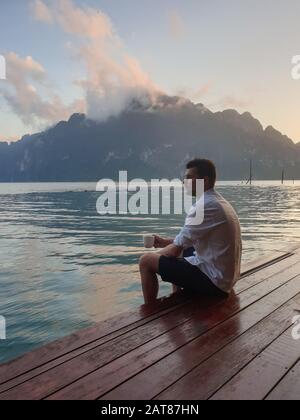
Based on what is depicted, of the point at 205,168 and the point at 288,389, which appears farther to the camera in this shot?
the point at 205,168

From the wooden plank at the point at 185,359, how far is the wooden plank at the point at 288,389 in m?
0.60

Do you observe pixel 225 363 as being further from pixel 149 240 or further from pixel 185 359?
pixel 149 240

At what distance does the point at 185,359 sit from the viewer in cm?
301

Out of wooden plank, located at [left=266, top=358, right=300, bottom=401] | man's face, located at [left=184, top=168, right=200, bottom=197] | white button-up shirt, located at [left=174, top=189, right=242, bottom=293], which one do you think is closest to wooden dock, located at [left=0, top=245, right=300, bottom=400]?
wooden plank, located at [left=266, top=358, right=300, bottom=401]

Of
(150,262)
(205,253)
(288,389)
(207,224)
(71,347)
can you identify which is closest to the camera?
(288,389)

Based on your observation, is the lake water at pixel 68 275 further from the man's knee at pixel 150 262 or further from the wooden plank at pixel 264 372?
the wooden plank at pixel 264 372

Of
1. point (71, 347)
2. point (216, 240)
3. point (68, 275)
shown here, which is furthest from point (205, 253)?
point (68, 275)

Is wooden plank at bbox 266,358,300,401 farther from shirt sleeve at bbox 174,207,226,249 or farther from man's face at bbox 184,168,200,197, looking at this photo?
man's face at bbox 184,168,200,197

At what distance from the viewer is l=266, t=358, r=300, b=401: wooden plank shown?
8.12ft

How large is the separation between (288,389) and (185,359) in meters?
0.79

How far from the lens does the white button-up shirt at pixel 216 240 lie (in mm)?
4086

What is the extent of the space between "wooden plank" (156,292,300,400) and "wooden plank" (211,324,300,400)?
0.05 metres

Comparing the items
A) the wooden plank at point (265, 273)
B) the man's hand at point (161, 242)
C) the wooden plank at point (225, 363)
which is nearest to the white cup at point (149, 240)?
the man's hand at point (161, 242)
